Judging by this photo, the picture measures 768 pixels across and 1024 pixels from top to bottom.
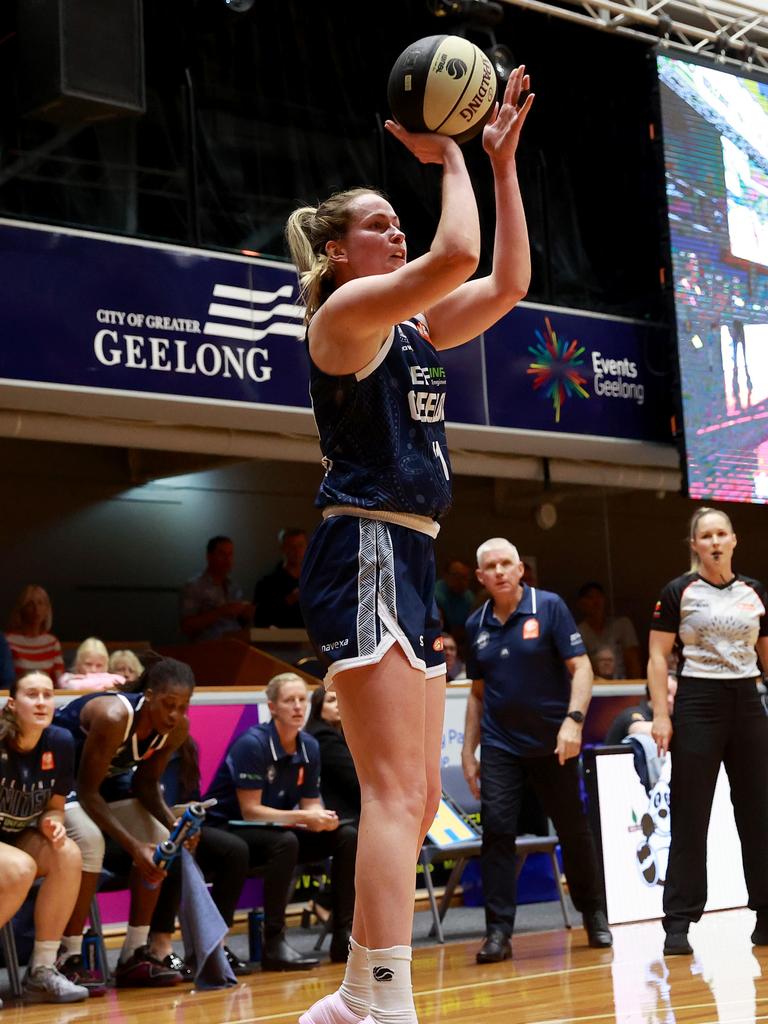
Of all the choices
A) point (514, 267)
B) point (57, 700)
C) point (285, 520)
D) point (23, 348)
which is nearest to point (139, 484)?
point (285, 520)

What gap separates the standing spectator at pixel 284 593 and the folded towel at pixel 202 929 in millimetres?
4855

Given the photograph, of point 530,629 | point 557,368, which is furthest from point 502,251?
point 557,368

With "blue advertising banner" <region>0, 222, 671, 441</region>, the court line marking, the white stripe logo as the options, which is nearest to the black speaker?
"blue advertising banner" <region>0, 222, 671, 441</region>

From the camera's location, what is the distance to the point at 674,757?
592cm

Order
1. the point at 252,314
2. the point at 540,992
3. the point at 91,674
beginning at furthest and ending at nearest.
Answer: the point at 252,314 → the point at 91,674 → the point at 540,992

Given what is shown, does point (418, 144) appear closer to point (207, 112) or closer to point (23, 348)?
point (23, 348)

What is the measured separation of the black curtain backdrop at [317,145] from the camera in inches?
376

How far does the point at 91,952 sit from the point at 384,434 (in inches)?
161

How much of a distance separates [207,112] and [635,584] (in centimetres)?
741

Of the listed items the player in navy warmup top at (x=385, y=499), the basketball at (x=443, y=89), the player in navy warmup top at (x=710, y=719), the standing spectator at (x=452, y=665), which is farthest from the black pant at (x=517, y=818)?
the basketball at (x=443, y=89)

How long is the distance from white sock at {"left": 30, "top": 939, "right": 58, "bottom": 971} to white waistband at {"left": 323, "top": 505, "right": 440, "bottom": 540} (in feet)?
10.9

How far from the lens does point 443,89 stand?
9.90 ft

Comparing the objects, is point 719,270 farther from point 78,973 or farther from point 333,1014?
point 333,1014

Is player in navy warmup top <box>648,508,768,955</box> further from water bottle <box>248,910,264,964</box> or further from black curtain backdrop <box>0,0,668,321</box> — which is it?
black curtain backdrop <box>0,0,668,321</box>
